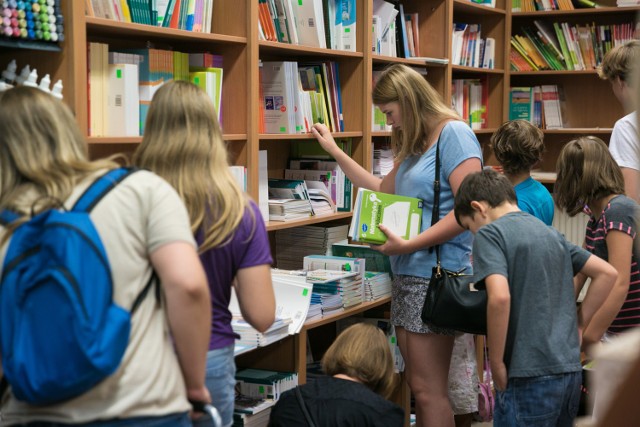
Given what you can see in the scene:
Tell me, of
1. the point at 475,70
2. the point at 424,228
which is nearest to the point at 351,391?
the point at 424,228

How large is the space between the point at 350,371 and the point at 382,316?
1.60 metres

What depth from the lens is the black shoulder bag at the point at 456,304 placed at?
8.89ft

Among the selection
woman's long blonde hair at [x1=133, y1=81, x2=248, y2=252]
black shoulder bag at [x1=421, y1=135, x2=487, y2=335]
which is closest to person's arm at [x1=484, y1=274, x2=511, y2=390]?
black shoulder bag at [x1=421, y1=135, x2=487, y2=335]

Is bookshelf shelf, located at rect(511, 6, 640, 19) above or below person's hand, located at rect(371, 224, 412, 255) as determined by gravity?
above

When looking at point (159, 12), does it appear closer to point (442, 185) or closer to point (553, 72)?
point (442, 185)

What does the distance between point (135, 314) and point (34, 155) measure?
36 centimetres

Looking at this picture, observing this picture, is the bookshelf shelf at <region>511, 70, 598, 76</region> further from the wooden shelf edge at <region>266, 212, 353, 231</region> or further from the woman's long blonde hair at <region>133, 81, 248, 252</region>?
the woman's long blonde hair at <region>133, 81, 248, 252</region>

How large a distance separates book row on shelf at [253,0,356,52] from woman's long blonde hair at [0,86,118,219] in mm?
1900

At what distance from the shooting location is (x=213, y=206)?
1.93 m

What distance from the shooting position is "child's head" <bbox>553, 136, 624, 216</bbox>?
9.87ft

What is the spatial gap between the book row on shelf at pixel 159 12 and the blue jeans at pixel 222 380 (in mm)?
1308

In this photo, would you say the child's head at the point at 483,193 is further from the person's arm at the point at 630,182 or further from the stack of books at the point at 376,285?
the stack of books at the point at 376,285

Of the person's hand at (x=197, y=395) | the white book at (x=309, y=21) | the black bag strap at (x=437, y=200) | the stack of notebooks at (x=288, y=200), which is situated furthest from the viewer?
the white book at (x=309, y=21)

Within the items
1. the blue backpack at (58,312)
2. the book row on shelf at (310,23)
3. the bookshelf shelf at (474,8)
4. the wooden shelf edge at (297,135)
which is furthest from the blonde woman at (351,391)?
the bookshelf shelf at (474,8)
